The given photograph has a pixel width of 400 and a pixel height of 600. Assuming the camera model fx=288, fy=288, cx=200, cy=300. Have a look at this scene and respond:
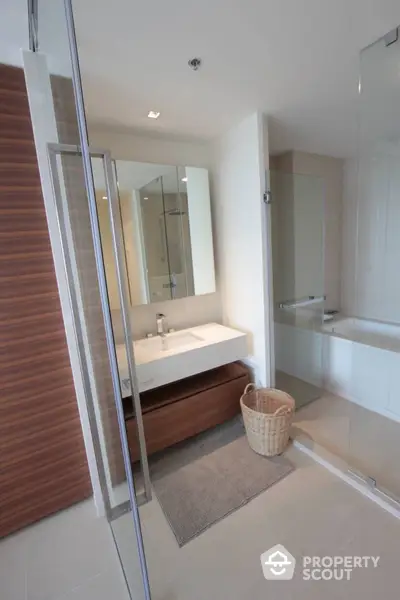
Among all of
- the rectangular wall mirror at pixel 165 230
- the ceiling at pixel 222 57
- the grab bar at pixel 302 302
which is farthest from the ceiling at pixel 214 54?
the grab bar at pixel 302 302

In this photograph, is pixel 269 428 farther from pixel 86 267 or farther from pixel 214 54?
pixel 214 54

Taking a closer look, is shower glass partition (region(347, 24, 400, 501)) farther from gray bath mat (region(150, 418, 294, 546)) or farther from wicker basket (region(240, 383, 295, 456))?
gray bath mat (region(150, 418, 294, 546))

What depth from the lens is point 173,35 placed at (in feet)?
4.03

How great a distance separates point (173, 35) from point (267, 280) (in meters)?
1.54

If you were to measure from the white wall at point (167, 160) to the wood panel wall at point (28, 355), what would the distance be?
67cm

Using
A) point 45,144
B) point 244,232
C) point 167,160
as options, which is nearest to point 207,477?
point 244,232

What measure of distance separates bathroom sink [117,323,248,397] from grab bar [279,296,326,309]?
66 cm

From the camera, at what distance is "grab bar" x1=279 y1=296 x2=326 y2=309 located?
2.78 metres

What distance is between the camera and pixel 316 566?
4.42 ft

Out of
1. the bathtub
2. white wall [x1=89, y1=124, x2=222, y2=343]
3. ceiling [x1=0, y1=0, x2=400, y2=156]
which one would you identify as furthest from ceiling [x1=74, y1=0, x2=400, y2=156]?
the bathtub

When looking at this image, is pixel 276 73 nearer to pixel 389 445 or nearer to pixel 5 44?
pixel 5 44

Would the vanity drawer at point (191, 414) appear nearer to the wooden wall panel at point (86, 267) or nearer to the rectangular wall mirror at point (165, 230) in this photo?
the wooden wall panel at point (86, 267)

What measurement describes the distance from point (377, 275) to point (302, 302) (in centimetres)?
92

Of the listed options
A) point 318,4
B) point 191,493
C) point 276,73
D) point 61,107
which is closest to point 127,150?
point 61,107
